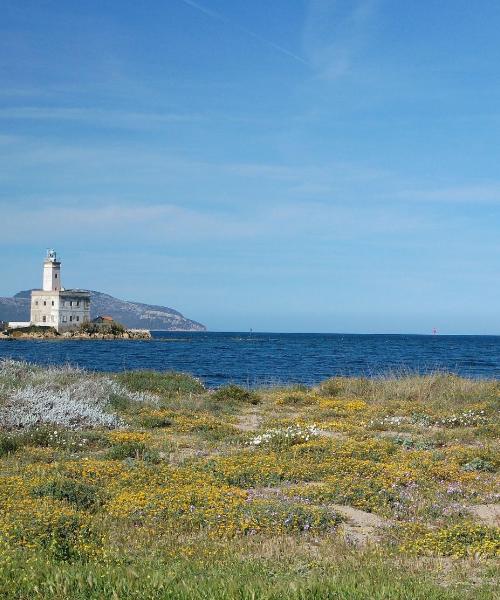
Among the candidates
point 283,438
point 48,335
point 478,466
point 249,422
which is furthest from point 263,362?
point 48,335

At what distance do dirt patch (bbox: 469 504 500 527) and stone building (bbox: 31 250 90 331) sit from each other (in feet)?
422

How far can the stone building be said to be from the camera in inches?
5319

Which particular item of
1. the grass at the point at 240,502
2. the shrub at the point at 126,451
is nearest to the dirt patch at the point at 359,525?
the grass at the point at 240,502

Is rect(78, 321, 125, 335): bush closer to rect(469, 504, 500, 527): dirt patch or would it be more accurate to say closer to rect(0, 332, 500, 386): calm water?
rect(0, 332, 500, 386): calm water

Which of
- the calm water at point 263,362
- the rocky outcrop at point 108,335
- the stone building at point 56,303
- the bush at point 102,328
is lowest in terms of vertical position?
the calm water at point 263,362

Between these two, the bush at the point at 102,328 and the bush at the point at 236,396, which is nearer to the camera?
the bush at the point at 236,396

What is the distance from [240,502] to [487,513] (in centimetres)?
361

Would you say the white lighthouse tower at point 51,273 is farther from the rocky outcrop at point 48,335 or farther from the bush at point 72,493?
the bush at point 72,493

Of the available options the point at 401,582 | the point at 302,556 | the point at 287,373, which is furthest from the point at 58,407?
the point at 287,373

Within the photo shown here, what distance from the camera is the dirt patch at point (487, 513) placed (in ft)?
34.0

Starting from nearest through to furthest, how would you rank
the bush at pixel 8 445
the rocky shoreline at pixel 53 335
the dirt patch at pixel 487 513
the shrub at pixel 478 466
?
the dirt patch at pixel 487 513
the shrub at pixel 478 466
the bush at pixel 8 445
the rocky shoreline at pixel 53 335

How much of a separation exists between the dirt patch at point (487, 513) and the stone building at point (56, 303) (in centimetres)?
12858

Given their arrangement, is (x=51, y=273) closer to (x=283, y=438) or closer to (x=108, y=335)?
(x=108, y=335)

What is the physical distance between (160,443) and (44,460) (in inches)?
115
